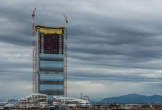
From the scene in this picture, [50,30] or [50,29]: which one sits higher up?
[50,29]

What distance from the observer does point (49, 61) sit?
192m

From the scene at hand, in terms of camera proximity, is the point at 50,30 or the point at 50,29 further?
the point at 50,29

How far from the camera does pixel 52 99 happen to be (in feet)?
564

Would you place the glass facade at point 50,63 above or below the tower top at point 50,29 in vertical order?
Result: below

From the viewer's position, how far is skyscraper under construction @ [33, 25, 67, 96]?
189125 millimetres

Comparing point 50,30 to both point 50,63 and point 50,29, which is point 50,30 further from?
point 50,63

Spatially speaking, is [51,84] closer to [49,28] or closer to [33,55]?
[33,55]

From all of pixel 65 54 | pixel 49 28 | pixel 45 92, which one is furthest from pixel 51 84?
pixel 49 28

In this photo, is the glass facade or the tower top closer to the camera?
the glass facade

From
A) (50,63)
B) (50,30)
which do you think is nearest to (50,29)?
(50,30)

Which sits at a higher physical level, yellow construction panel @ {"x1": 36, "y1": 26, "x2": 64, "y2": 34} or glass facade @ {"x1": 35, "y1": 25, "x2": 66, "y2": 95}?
yellow construction panel @ {"x1": 36, "y1": 26, "x2": 64, "y2": 34}

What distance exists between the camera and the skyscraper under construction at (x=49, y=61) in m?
189

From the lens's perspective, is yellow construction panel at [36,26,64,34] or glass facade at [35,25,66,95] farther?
yellow construction panel at [36,26,64,34]

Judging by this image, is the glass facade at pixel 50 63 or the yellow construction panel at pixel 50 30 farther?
the yellow construction panel at pixel 50 30
